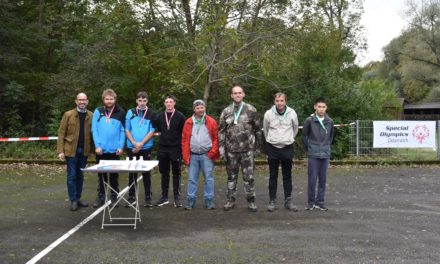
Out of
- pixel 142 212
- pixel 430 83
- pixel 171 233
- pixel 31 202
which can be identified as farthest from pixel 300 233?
pixel 430 83

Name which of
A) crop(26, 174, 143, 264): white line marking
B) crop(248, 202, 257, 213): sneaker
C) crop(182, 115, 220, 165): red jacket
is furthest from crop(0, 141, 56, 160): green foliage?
crop(248, 202, 257, 213): sneaker

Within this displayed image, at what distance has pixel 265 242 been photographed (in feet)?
18.6

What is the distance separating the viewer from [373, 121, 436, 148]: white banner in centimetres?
1445

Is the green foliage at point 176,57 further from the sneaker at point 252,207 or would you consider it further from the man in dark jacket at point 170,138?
the sneaker at point 252,207

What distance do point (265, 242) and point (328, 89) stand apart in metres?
12.7

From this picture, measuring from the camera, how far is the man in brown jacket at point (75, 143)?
764cm

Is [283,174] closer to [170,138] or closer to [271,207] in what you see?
[271,207]

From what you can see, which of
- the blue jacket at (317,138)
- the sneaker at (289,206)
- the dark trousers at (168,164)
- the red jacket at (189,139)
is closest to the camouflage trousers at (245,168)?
the red jacket at (189,139)

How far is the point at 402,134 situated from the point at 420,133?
55cm

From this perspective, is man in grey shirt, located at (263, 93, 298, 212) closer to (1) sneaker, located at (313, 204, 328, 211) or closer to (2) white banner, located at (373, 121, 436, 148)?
(1) sneaker, located at (313, 204, 328, 211)

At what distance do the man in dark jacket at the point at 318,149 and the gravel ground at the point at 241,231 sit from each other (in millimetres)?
321

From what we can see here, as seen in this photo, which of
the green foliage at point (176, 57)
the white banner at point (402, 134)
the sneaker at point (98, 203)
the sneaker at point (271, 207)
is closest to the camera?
the sneaker at point (271, 207)

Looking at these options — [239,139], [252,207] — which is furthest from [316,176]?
[239,139]

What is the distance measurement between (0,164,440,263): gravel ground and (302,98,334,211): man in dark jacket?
0.32 meters
